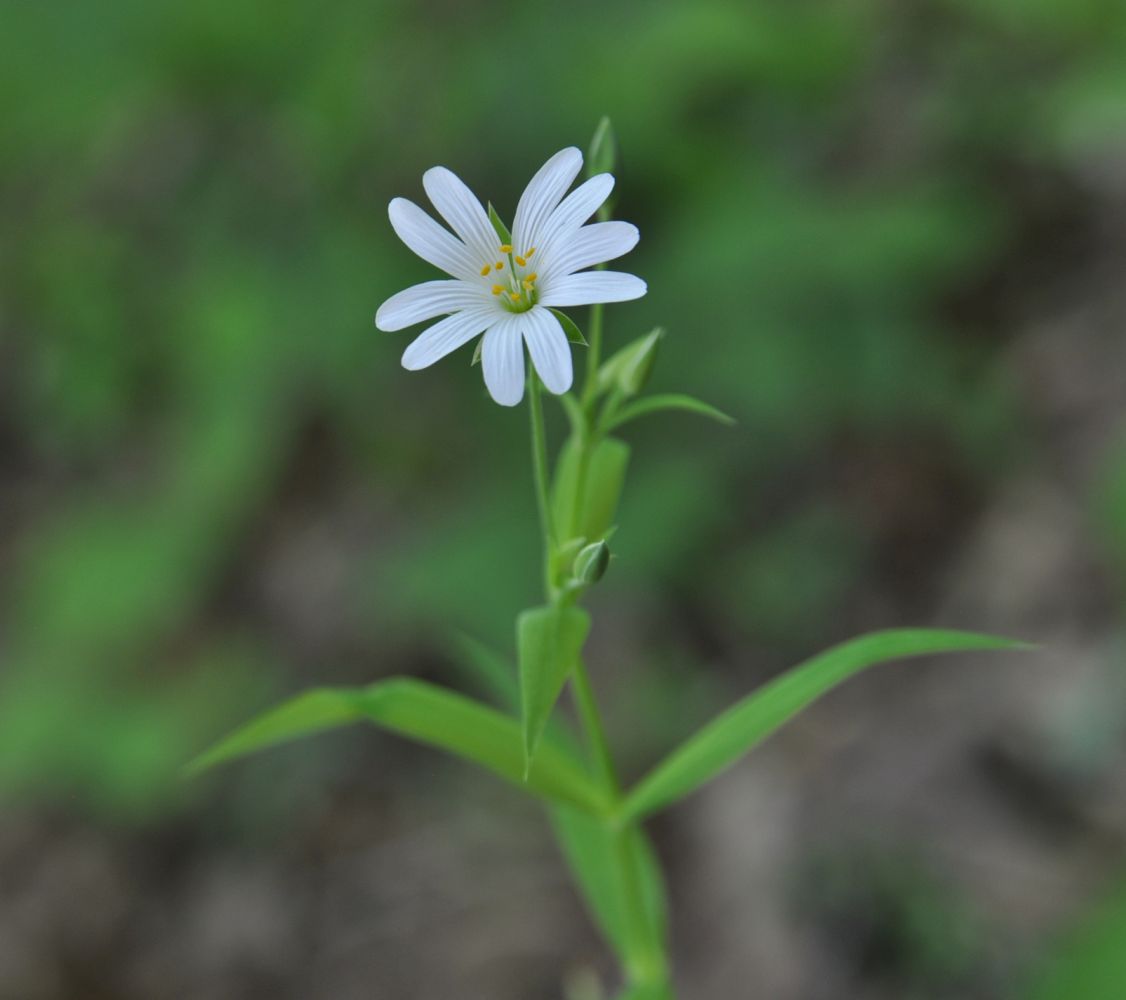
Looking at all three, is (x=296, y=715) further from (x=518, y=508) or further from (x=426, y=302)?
(x=518, y=508)

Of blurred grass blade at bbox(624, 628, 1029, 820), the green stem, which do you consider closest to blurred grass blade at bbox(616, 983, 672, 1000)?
the green stem

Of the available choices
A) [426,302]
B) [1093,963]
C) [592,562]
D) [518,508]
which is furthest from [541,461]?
[518,508]

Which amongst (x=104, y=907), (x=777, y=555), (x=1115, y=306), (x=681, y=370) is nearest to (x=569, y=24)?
(x=681, y=370)

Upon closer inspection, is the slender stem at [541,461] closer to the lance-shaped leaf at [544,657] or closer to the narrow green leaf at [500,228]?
the lance-shaped leaf at [544,657]

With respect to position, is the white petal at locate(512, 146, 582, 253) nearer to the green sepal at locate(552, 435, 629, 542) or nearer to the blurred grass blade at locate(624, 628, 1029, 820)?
the green sepal at locate(552, 435, 629, 542)

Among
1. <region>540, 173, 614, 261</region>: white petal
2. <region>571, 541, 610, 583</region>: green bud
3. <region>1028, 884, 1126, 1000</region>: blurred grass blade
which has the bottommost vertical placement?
<region>1028, 884, 1126, 1000</region>: blurred grass blade

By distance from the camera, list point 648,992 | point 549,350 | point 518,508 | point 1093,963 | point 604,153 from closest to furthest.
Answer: point 549,350, point 604,153, point 648,992, point 1093,963, point 518,508

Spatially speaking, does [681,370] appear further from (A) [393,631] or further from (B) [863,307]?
(A) [393,631]
